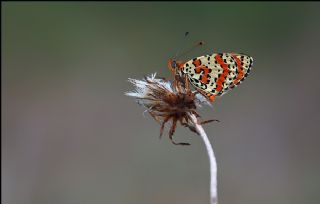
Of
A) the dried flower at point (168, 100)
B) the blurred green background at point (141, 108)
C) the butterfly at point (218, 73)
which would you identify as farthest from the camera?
the blurred green background at point (141, 108)

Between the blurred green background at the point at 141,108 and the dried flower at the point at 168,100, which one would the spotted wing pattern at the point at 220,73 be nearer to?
the dried flower at the point at 168,100

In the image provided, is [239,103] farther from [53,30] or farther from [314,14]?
[53,30]

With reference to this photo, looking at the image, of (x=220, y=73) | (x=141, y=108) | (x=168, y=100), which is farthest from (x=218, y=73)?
(x=141, y=108)

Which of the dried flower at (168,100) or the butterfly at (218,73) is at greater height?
the butterfly at (218,73)

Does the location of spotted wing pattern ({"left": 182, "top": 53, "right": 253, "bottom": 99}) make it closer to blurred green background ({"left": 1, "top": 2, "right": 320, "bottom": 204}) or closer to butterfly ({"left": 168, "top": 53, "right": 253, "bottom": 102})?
butterfly ({"left": 168, "top": 53, "right": 253, "bottom": 102})

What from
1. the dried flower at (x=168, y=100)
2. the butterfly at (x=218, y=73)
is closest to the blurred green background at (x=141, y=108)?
the butterfly at (x=218, y=73)

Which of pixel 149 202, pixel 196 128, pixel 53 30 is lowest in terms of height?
pixel 149 202

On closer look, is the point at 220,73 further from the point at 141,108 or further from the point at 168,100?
the point at 141,108

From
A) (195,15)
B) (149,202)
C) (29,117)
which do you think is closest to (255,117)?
(149,202)
